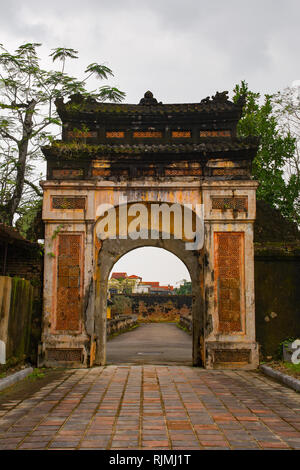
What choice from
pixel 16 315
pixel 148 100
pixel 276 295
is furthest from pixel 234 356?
pixel 148 100

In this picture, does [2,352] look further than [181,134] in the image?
No

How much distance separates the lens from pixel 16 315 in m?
8.38

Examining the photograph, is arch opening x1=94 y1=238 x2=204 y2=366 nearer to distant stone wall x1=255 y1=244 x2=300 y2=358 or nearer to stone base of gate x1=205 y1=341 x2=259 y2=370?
stone base of gate x1=205 y1=341 x2=259 y2=370

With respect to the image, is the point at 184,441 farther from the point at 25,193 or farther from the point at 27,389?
the point at 25,193

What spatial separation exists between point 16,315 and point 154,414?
13.4 ft

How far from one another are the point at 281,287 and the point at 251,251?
1.02 metres

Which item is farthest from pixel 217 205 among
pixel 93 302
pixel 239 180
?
pixel 93 302

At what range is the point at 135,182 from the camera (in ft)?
32.1

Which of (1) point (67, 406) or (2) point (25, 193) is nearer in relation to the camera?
(1) point (67, 406)

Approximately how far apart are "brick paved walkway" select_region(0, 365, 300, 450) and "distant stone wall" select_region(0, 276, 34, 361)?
1.13 m

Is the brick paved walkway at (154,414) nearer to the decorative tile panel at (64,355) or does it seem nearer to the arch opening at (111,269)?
the decorative tile panel at (64,355)

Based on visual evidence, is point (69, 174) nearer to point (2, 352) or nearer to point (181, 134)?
point (181, 134)

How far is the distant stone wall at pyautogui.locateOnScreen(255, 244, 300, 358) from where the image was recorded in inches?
371

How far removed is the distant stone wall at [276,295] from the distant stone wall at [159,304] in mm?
27490
